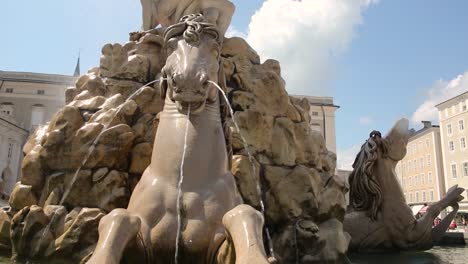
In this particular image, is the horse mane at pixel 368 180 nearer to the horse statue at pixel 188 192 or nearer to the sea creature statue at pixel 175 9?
the sea creature statue at pixel 175 9

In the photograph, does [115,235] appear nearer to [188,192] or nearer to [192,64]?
[188,192]

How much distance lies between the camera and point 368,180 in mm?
8438

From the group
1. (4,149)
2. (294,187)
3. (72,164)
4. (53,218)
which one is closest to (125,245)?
(53,218)

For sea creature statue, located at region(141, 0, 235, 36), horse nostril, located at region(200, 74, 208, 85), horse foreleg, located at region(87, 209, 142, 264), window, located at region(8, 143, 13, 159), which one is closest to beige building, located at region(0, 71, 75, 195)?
window, located at region(8, 143, 13, 159)

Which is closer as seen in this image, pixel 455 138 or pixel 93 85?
pixel 93 85

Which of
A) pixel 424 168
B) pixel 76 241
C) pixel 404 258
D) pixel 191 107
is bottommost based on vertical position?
pixel 404 258

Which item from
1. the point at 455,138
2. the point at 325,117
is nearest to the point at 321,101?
the point at 325,117

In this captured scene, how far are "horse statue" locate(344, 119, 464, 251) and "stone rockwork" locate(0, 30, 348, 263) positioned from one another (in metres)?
0.66

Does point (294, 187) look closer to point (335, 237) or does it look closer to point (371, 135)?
point (335, 237)

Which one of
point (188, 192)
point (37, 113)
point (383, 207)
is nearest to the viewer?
point (188, 192)

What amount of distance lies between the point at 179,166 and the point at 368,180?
5.96 metres

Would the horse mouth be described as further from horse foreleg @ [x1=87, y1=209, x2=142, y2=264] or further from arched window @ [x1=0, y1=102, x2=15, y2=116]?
arched window @ [x1=0, y1=102, x2=15, y2=116]

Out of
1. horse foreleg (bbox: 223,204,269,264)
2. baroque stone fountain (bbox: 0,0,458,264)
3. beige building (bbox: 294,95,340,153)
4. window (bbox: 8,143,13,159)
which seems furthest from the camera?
beige building (bbox: 294,95,340,153)

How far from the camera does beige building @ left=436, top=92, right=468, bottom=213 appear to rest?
46.2m
